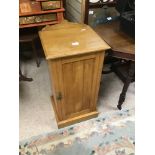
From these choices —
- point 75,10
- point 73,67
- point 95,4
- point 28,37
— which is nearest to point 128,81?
point 73,67

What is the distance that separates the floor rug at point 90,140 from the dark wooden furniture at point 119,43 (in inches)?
9.3

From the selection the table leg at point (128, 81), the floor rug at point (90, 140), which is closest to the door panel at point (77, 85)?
the floor rug at point (90, 140)

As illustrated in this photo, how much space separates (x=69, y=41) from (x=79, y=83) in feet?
1.08

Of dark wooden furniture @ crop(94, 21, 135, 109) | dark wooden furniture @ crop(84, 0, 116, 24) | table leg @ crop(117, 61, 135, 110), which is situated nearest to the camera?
dark wooden furniture @ crop(94, 21, 135, 109)

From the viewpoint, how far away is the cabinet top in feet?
4.07

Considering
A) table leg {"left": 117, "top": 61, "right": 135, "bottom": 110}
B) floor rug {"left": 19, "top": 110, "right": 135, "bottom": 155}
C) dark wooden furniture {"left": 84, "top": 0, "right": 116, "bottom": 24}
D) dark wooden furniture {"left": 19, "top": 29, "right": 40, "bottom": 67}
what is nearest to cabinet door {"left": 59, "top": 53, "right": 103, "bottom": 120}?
floor rug {"left": 19, "top": 110, "right": 135, "bottom": 155}

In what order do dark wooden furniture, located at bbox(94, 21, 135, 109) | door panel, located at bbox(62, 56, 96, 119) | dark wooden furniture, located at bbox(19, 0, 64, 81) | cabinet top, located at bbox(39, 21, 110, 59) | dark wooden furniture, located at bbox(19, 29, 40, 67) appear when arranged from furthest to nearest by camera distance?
dark wooden furniture, located at bbox(19, 29, 40, 67), dark wooden furniture, located at bbox(19, 0, 64, 81), dark wooden furniture, located at bbox(94, 21, 135, 109), door panel, located at bbox(62, 56, 96, 119), cabinet top, located at bbox(39, 21, 110, 59)

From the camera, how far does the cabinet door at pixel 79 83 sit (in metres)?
1.33

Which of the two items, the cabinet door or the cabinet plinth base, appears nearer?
the cabinet door

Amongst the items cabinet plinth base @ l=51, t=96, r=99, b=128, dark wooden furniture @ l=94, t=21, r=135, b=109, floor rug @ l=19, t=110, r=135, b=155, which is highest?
dark wooden furniture @ l=94, t=21, r=135, b=109

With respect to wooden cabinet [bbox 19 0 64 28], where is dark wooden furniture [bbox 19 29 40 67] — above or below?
below

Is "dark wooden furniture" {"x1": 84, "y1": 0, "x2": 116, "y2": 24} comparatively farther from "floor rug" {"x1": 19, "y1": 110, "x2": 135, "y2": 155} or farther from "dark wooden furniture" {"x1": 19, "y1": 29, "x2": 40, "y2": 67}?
"floor rug" {"x1": 19, "y1": 110, "x2": 135, "y2": 155}
